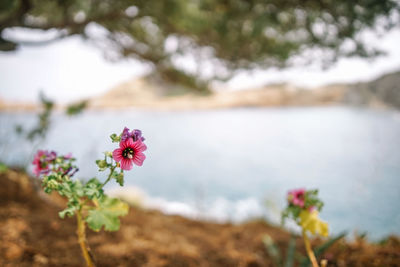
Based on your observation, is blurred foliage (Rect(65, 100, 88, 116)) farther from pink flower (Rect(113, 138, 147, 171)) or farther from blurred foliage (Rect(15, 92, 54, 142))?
pink flower (Rect(113, 138, 147, 171))

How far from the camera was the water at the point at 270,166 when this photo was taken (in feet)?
13.1

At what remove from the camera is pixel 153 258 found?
5.44 ft

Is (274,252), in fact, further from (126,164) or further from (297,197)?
(126,164)

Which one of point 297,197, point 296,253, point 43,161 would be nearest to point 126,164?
point 43,161

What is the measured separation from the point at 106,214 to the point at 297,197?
31.6 inches

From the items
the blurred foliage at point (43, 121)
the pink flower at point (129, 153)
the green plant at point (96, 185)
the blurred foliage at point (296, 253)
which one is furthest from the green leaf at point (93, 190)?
the blurred foliage at point (43, 121)

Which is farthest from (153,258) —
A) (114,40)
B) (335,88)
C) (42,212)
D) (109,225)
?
(335,88)

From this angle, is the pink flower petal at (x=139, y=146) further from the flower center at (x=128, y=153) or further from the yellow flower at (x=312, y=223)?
the yellow flower at (x=312, y=223)

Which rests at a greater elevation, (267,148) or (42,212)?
(267,148)

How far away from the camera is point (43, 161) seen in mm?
941

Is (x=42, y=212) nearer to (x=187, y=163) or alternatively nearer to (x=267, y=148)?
(x=187, y=163)

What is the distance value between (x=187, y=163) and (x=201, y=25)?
5114mm

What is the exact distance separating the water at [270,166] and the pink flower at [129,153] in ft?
10.3

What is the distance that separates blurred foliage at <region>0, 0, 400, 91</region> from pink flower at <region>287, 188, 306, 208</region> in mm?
1849
